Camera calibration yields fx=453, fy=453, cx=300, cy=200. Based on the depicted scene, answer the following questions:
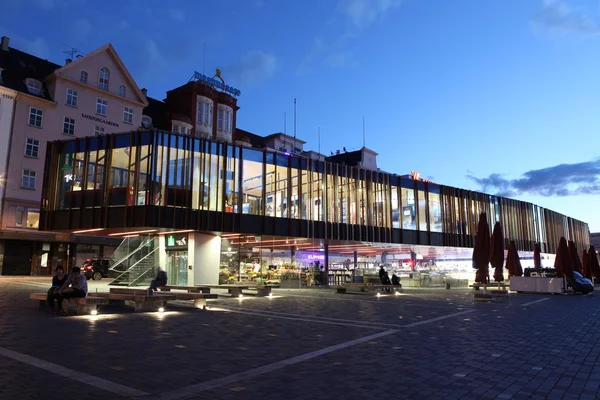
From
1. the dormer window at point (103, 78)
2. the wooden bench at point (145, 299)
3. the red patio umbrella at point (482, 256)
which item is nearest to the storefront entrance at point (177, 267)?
the wooden bench at point (145, 299)

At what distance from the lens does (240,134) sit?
64.0 meters

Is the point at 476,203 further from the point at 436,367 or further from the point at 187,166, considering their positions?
the point at 436,367

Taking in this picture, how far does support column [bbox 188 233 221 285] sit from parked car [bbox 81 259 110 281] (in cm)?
1423

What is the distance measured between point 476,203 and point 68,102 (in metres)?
45.3

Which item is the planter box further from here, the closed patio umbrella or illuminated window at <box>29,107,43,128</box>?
illuminated window at <box>29,107,43,128</box>

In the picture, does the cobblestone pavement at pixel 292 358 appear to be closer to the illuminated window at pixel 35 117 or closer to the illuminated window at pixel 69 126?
the illuminated window at pixel 35 117

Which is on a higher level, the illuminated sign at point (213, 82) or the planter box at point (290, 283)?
the illuminated sign at point (213, 82)

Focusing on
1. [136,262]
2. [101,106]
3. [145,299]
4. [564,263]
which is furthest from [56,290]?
[101,106]

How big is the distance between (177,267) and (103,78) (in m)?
29.7

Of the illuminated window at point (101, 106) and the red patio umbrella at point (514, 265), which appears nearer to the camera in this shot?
the red patio umbrella at point (514, 265)

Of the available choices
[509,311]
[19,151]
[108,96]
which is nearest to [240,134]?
[108,96]

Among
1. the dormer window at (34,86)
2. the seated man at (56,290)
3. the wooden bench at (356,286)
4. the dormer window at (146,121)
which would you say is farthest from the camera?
the dormer window at (146,121)

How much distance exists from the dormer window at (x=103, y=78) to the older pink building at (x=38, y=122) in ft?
0.35

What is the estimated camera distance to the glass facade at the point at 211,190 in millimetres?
28625
